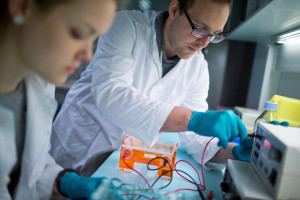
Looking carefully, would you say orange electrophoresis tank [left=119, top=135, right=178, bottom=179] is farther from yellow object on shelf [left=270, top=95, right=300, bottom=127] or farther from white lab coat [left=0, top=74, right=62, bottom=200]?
yellow object on shelf [left=270, top=95, right=300, bottom=127]

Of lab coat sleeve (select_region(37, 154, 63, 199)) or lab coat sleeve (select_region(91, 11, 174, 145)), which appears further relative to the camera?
lab coat sleeve (select_region(91, 11, 174, 145))

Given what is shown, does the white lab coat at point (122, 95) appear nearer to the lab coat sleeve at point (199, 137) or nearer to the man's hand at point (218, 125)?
the lab coat sleeve at point (199, 137)

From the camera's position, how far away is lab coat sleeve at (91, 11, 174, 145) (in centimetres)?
111

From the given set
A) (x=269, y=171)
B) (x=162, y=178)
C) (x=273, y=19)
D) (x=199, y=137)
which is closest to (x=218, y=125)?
(x=269, y=171)

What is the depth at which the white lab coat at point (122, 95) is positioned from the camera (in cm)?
112

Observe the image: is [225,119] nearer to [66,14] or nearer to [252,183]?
[252,183]

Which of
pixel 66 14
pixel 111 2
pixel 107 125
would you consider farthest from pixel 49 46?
pixel 107 125

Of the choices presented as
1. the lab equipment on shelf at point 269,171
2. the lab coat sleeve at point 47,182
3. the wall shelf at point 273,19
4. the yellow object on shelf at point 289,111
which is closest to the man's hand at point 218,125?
the lab equipment on shelf at point 269,171

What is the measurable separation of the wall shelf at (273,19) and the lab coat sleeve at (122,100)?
0.97 metres

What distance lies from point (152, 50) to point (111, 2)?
2.61 feet

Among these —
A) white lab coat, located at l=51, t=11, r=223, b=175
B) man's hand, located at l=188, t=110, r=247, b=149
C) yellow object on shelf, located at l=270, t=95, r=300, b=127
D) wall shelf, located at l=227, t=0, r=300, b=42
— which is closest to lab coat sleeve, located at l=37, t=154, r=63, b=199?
white lab coat, located at l=51, t=11, r=223, b=175

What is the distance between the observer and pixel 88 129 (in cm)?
142

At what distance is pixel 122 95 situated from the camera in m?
1.13

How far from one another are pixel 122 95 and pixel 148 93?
410 millimetres
